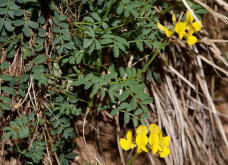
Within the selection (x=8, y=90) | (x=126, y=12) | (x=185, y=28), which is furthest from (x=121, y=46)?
Result: (x=8, y=90)

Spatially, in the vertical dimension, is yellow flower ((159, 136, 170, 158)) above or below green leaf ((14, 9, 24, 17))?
below

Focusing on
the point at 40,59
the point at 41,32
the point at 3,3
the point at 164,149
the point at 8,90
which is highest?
the point at 3,3

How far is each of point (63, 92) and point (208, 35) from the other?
90 centimetres

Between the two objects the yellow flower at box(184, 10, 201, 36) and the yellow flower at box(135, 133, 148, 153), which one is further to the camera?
the yellow flower at box(184, 10, 201, 36)

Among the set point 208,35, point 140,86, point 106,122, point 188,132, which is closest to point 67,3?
point 140,86

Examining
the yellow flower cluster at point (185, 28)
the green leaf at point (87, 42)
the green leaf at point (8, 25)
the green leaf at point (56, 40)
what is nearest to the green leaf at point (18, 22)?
the green leaf at point (8, 25)

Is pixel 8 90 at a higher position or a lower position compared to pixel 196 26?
lower

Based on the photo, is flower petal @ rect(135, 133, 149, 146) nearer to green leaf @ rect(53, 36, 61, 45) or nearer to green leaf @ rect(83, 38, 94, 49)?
green leaf @ rect(83, 38, 94, 49)

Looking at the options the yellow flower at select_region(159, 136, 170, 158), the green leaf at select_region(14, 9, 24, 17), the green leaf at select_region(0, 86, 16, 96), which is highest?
the green leaf at select_region(14, 9, 24, 17)

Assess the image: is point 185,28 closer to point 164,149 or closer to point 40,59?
point 164,149

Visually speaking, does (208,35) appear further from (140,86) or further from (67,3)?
(67,3)

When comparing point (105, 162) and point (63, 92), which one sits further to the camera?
point (105, 162)

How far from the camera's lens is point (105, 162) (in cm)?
150

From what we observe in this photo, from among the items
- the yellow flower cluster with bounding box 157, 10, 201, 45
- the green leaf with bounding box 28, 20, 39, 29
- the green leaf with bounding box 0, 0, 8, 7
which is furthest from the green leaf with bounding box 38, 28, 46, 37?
the yellow flower cluster with bounding box 157, 10, 201, 45
